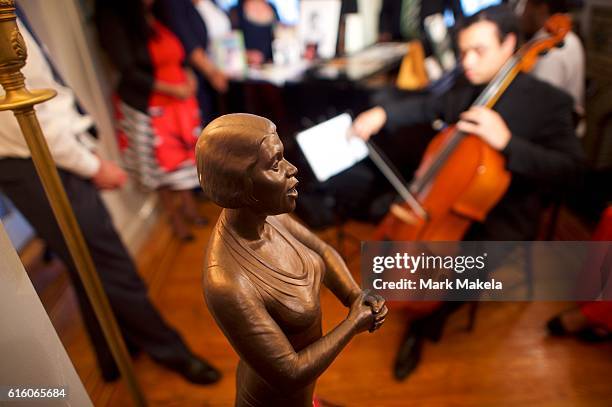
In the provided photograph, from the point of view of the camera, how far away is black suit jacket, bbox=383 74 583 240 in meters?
1.50

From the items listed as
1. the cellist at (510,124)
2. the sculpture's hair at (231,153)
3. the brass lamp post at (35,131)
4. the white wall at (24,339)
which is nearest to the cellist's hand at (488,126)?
the cellist at (510,124)

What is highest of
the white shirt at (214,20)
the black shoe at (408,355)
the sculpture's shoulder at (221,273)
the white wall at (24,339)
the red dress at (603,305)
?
the white shirt at (214,20)

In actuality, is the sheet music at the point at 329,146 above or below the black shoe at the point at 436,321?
above

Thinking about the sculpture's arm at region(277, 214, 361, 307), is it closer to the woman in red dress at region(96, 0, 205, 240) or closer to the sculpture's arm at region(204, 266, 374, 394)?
the sculpture's arm at region(204, 266, 374, 394)

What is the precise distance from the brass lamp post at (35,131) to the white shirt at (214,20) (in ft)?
6.89

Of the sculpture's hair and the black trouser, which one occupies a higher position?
the sculpture's hair

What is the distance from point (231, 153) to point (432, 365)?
1.51 meters

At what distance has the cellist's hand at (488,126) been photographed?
1452 millimetres

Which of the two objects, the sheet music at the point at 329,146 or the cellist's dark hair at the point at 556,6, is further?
the cellist's dark hair at the point at 556,6

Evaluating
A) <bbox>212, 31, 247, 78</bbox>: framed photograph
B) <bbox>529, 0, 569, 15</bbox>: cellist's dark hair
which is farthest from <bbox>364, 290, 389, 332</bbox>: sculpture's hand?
<bbox>212, 31, 247, 78</bbox>: framed photograph

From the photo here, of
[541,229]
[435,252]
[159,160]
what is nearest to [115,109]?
[159,160]

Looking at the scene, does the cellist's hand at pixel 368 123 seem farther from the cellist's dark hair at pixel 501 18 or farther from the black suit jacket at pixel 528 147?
the cellist's dark hair at pixel 501 18

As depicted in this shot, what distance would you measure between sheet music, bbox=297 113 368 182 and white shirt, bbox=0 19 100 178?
0.72 metres

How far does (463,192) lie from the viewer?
5.06ft
